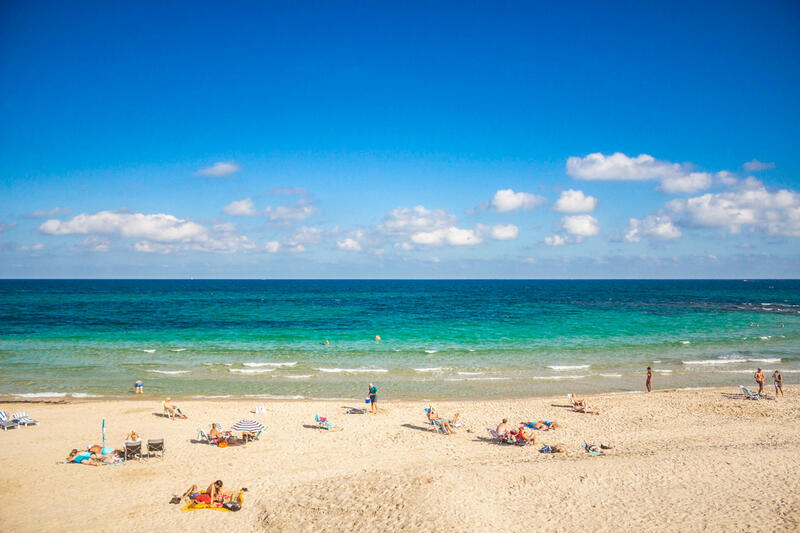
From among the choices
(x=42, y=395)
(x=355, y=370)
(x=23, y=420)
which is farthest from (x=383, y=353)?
(x=23, y=420)

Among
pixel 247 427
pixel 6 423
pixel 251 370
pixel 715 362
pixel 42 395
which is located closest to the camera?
pixel 247 427

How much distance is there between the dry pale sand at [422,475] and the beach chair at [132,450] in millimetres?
516

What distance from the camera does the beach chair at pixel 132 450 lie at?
14.3 meters

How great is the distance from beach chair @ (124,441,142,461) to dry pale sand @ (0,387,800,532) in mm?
516

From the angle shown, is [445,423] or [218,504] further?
[445,423]

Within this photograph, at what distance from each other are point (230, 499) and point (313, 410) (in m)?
9.03

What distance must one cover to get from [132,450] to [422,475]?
936 cm

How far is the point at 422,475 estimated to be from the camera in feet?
41.3

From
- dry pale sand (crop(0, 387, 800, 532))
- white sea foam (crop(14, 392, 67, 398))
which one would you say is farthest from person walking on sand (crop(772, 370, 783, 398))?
white sea foam (crop(14, 392, 67, 398))

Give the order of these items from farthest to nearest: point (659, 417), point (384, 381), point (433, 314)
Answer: point (433, 314) → point (384, 381) → point (659, 417)

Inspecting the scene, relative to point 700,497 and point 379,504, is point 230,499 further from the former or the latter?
point 700,497

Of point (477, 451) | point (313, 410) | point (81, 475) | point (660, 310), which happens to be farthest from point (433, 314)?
point (81, 475)

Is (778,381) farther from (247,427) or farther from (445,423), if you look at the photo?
(247,427)

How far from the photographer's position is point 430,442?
16094mm
